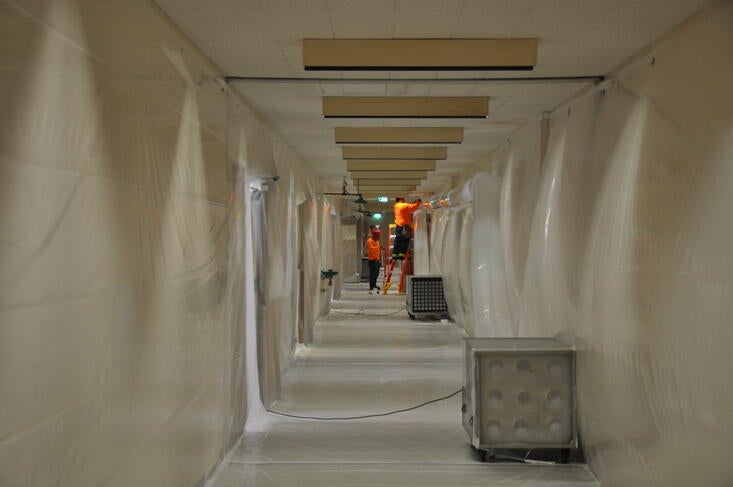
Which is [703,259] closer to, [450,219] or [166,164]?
[166,164]

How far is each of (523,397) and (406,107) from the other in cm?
224

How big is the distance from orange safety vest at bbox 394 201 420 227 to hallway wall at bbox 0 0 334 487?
1149 centimetres

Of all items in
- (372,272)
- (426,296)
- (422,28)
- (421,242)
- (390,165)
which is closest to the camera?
(422,28)

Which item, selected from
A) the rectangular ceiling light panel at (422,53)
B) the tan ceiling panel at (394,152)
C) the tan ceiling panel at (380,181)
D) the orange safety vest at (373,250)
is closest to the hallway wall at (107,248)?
the rectangular ceiling light panel at (422,53)

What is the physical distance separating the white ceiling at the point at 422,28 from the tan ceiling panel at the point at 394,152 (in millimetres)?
2825

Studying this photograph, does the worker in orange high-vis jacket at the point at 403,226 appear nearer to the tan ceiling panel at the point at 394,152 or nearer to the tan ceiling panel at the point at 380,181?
the tan ceiling panel at the point at 380,181

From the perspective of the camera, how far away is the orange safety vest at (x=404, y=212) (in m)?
15.5

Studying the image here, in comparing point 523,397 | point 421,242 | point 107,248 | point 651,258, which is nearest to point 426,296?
point 421,242

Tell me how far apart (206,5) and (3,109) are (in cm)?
153

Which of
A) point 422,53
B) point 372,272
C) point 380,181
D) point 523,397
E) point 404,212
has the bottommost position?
point 523,397

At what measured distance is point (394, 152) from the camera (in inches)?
305

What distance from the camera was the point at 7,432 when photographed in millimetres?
1574

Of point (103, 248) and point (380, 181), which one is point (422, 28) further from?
point (380, 181)

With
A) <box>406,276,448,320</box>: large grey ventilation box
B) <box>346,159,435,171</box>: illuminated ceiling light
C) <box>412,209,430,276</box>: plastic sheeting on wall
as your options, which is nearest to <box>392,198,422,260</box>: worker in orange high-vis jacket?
<box>412,209,430,276</box>: plastic sheeting on wall
